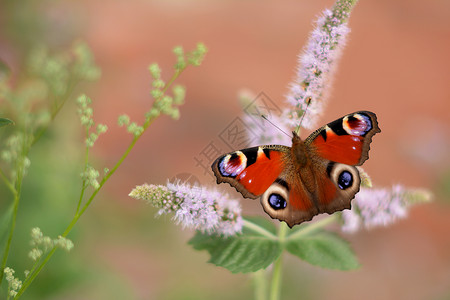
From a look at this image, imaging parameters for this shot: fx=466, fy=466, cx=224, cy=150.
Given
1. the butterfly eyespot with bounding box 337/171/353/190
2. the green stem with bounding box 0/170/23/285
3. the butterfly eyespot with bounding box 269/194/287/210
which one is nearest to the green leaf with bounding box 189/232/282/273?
the butterfly eyespot with bounding box 269/194/287/210

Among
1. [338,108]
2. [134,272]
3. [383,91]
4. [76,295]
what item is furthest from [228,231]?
[383,91]

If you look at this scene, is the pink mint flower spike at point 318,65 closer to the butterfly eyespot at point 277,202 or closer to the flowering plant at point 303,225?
the flowering plant at point 303,225

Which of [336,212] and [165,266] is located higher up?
[336,212]

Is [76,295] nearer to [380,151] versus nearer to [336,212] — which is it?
[336,212]

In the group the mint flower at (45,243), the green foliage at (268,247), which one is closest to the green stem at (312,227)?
the green foliage at (268,247)

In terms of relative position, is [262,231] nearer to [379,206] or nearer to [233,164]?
[233,164]

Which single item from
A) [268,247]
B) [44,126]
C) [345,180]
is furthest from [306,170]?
[44,126]

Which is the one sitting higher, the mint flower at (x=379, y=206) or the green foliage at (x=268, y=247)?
the mint flower at (x=379, y=206)
